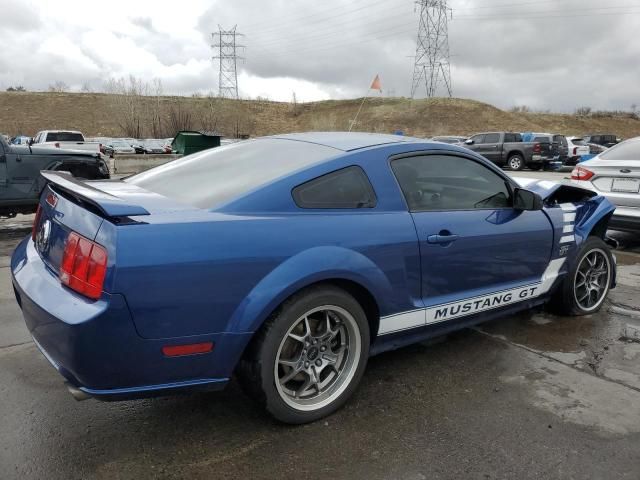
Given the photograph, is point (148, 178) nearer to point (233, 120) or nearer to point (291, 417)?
point (291, 417)

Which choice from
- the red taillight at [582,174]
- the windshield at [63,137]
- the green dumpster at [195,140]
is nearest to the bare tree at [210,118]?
the windshield at [63,137]

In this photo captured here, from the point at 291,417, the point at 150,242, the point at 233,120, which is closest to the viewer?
the point at 150,242

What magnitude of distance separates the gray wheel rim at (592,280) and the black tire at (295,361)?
238cm

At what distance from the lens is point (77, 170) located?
9.90 metres

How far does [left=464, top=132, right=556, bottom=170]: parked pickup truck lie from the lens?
21812 mm

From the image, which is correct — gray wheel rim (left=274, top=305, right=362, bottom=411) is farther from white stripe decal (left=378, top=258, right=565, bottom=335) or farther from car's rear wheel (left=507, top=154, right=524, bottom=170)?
car's rear wheel (left=507, top=154, right=524, bottom=170)

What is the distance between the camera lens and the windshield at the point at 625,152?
693 cm

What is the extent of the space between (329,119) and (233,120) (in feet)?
40.2

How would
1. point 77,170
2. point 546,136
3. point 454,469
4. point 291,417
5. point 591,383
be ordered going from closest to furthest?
point 454,469
point 291,417
point 591,383
point 77,170
point 546,136

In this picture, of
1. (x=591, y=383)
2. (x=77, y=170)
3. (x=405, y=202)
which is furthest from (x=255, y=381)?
(x=77, y=170)

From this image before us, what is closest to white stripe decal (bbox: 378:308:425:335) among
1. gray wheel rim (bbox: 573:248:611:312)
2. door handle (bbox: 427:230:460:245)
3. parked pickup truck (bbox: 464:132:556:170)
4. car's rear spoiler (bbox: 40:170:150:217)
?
door handle (bbox: 427:230:460:245)

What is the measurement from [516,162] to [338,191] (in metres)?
21.8

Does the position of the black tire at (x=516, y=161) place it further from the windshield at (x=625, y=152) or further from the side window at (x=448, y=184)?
the side window at (x=448, y=184)

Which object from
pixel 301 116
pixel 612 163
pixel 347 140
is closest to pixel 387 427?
pixel 347 140
